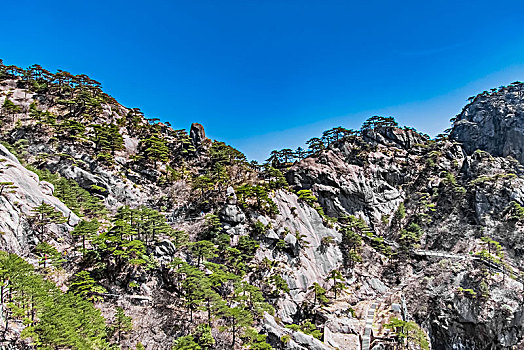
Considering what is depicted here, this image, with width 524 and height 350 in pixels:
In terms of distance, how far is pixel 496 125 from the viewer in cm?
8925

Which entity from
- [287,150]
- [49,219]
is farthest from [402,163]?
[49,219]

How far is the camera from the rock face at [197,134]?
192 feet

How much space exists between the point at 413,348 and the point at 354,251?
20.6m

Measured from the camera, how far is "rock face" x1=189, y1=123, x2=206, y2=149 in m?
58.4

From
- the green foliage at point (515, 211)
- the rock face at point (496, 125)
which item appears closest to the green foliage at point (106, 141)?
the green foliage at point (515, 211)

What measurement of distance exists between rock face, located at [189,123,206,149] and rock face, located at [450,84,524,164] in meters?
89.1

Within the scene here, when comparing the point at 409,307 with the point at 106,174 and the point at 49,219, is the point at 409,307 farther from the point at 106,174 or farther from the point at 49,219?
the point at 106,174

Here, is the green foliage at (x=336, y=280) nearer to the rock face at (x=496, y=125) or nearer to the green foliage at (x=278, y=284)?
the green foliage at (x=278, y=284)

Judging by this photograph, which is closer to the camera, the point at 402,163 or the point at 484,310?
the point at 484,310

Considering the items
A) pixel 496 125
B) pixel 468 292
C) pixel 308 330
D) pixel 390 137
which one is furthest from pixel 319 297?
pixel 496 125

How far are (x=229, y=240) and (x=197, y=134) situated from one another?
33395mm

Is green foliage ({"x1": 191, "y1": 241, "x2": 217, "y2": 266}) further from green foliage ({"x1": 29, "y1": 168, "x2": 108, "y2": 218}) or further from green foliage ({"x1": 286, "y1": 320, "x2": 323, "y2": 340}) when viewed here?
green foliage ({"x1": 29, "y1": 168, "x2": 108, "y2": 218})

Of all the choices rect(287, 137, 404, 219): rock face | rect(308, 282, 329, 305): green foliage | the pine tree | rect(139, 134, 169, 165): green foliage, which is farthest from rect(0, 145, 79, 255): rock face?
rect(287, 137, 404, 219): rock face

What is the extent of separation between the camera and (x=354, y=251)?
46688 mm
